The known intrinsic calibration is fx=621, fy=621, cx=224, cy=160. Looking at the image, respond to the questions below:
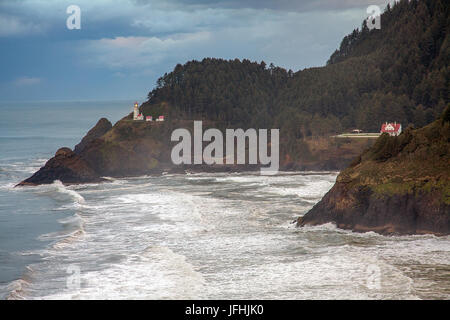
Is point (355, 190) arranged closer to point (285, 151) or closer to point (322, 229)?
point (322, 229)

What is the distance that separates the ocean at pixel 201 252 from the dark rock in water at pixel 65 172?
12254 mm

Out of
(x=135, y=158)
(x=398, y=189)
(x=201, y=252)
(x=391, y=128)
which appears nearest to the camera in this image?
(x=201, y=252)

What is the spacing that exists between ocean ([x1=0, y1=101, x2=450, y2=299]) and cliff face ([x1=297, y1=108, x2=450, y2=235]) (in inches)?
41.7

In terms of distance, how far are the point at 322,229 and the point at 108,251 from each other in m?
14.0

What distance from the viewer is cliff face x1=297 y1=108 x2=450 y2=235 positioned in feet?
124

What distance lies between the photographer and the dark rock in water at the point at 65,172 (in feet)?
242

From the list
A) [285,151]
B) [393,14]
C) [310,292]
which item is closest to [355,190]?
[310,292]

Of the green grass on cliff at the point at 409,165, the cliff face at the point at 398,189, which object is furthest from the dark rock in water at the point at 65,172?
the green grass on cliff at the point at 409,165
